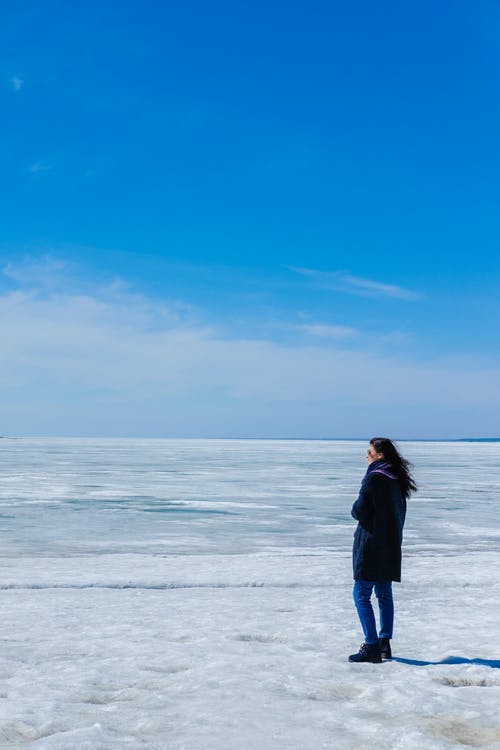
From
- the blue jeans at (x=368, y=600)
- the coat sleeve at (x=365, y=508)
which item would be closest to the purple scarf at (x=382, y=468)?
the coat sleeve at (x=365, y=508)

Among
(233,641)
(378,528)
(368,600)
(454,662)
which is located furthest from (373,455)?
(233,641)

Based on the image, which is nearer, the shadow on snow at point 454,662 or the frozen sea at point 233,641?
the frozen sea at point 233,641

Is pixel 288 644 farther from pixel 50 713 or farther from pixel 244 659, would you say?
pixel 50 713

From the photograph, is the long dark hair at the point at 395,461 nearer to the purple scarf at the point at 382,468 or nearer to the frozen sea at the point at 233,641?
the purple scarf at the point at 382,468

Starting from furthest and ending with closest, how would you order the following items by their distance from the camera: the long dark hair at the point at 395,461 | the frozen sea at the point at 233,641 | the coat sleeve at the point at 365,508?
the long dark hair at the point at 395,461, the coat sleeve at the point at 365,508, the frozen sea at the point at 233,641

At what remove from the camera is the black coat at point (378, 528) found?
503 centimetres

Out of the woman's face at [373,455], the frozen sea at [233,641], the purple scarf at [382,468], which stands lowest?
the frozen sea at [233,641]

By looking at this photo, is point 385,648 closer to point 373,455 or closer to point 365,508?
point 365,508

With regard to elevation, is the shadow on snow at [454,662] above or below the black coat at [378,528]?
below

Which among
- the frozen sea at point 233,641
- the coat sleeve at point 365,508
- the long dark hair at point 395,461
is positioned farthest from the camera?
the long dark hair at point 395,461

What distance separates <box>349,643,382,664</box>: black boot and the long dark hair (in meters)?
1.12

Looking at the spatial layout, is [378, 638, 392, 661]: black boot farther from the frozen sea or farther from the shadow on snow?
the frozen sea

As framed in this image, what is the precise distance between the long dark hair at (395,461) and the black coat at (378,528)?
0.30 feet

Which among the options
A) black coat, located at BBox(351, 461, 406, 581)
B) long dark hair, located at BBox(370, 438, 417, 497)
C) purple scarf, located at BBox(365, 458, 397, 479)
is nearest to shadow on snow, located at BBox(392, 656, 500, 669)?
black coat, located at BBox(351, 461, 406, 581)
